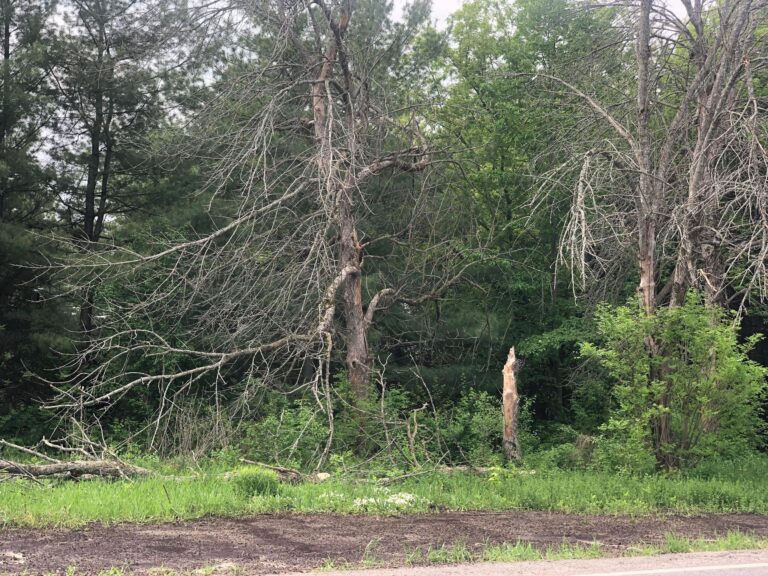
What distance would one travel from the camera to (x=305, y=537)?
7539 mm

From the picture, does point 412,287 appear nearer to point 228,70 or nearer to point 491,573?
point 228,70

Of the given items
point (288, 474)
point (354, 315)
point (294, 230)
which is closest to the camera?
point (288, 474)

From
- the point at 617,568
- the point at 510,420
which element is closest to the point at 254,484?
the point at 617,568

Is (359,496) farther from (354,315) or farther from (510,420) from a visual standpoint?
(354,315)

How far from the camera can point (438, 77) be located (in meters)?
27.0

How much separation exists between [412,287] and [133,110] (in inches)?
378

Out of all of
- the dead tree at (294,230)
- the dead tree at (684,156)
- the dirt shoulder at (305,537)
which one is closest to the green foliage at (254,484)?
the dirt shoulder at (305,537)

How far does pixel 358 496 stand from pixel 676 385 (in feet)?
18.3

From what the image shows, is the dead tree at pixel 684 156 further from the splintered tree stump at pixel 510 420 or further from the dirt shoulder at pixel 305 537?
the dirt shoulder at pixel 305 537

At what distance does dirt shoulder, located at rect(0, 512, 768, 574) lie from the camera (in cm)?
621

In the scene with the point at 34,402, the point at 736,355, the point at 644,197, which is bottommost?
the point at 34,402

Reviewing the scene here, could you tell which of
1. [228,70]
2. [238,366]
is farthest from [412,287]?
[228,70]

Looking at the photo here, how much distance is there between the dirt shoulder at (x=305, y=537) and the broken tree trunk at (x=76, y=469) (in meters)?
3.00

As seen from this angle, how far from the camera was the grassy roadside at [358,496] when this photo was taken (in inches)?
328
